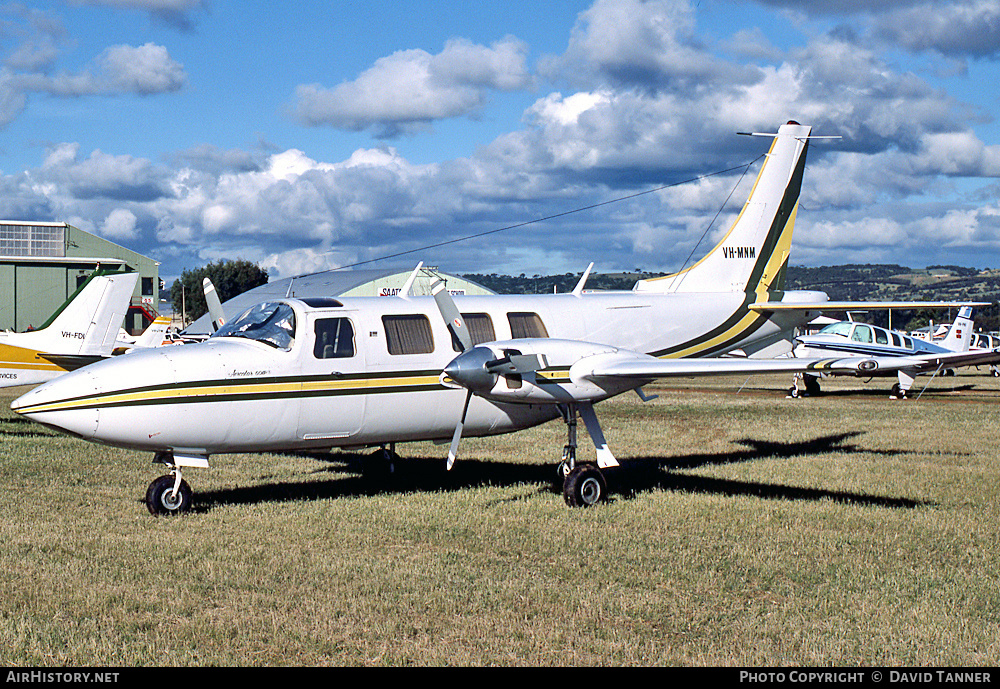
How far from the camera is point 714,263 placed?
16.9 meters

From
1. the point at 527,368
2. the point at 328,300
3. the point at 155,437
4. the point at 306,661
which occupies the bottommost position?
the point at 306,661

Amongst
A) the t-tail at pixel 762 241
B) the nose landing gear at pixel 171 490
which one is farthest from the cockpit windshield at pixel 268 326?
the t-tail at pixel 762 241

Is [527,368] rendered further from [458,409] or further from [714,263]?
[714,263]

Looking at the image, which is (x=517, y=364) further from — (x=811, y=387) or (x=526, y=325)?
(x=811, y=387)

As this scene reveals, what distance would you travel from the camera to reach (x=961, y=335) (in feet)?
127

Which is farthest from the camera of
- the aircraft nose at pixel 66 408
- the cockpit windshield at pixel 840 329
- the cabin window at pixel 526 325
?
the cockpit windshield at pixel 840 329

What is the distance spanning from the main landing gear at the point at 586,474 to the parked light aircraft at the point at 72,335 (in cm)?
1258

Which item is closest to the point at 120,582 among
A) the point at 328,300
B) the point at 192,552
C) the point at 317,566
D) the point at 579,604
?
the point at 192,552

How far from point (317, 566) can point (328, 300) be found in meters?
4.64

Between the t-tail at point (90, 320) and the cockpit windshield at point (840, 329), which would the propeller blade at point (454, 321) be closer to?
the t-tail at point (90, 320)

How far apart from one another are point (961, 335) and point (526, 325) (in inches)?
1236

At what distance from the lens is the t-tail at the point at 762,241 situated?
16797 millimetres

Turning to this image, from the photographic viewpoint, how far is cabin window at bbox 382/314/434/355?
12797mm

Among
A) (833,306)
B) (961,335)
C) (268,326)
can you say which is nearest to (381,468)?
(268,326)
